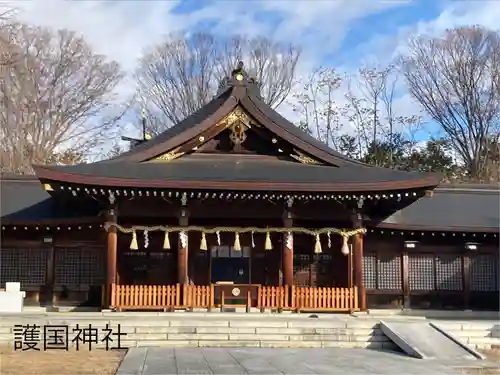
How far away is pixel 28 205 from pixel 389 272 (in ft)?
42.3

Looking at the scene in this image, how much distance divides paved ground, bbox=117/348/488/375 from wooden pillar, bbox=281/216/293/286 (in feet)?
14.4

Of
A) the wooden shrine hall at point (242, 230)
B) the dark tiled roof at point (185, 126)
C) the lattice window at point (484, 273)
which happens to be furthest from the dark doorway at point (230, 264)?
the lattice window at point (484, 273)

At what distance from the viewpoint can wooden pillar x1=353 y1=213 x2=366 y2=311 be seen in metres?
19.2

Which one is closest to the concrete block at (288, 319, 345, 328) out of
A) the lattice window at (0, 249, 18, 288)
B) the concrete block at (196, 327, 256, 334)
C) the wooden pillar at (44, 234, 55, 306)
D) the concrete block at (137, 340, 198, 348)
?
the concrete block at (196, 327, 256, 334)

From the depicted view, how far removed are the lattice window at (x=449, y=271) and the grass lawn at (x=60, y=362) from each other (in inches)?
480

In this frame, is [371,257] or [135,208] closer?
[135,208]

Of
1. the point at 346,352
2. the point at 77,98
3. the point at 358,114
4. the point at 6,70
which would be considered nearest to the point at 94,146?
the point at 77,98

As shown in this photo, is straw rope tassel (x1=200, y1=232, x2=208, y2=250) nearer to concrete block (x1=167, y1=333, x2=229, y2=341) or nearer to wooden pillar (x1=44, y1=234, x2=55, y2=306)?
concrete block (x1=167, y1=333, x2=229, y2=341)

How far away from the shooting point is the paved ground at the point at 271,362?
11320 mm

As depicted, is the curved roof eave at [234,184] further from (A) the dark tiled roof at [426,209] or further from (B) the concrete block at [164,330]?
(B) the concrete block at [164,330]

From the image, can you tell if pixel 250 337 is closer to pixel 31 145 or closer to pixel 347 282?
pixel 347 282

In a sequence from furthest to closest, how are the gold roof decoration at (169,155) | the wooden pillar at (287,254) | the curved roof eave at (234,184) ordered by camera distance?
the gold roof decoration at (169,155)
the wooden pillar at (287,254)
the curved roof eave at (234,184)

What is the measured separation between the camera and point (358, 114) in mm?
42906

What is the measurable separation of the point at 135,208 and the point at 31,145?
1777cm
